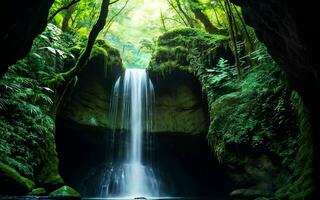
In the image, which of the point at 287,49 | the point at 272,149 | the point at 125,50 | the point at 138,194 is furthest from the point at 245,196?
the point at 125,50

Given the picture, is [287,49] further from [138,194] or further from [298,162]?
[138,194]

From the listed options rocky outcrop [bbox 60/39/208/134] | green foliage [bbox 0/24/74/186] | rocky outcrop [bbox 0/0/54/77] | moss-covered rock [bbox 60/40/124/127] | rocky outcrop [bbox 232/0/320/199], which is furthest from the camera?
rocky outcrop [bbox 60/39/208/134]

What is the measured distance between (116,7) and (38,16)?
1356cm

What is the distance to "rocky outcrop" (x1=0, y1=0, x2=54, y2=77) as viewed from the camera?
213 inches

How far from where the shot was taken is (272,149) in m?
9.00

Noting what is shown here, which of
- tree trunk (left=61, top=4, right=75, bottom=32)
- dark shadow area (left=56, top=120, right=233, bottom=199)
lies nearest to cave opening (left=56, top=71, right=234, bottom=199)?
dark shadow area (left=56, top=120, right=233, bottom=199)

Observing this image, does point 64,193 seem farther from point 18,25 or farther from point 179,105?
point 179,105

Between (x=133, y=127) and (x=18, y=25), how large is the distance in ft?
34.6

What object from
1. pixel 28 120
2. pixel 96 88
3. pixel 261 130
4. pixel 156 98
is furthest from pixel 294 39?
pixel 96 88

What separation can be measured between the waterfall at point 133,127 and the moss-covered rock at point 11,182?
8242 millimetres

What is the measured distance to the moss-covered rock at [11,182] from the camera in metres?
6.76

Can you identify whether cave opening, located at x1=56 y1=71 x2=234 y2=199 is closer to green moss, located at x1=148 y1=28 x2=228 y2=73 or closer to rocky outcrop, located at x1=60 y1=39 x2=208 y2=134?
rocky outcrop, located at x1=60 y1=39 x2=208 y2=134

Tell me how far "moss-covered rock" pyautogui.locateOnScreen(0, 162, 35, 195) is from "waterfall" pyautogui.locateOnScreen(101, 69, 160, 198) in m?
8.24

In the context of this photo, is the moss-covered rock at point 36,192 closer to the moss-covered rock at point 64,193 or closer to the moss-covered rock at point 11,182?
the moss-covered rock at point 11,182
